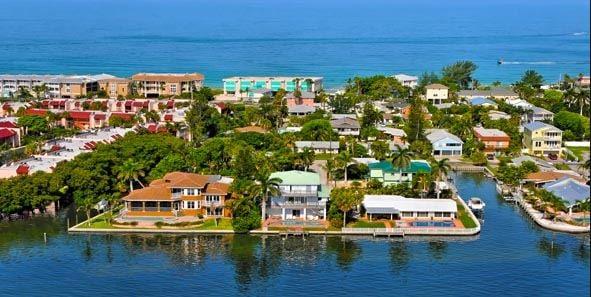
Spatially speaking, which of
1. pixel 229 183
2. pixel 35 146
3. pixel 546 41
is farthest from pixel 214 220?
pixel 546 41

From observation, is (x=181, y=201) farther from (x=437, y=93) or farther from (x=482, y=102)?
(x=437, y=93)

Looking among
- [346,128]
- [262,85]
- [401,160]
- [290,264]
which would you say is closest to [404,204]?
[401,160]

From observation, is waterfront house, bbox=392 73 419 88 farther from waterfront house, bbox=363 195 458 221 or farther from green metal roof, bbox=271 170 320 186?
green metal roof, bbox=271 170 320 186

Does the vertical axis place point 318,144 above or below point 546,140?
below

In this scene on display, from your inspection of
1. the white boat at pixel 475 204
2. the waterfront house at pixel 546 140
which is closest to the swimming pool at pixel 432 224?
the white boat at pixel 475 204

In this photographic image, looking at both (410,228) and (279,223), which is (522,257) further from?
(279,223)

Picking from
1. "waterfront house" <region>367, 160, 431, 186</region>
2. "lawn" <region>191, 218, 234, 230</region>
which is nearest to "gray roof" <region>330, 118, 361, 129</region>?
"waterfront house" <region>367, 160, 431, 186</region>
